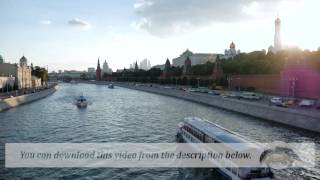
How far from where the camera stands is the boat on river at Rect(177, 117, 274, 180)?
17641 mm

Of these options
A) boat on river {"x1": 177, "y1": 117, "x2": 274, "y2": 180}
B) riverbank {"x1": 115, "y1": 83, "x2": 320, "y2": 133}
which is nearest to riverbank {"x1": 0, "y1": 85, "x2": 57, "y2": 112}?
riverbank {"x1": 115, "y1": 83, "x2": 320, "y2": 133}

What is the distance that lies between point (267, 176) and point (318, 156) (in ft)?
32.3

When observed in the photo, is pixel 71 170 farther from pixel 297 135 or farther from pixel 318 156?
pixel 297 135

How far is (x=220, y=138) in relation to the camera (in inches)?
851

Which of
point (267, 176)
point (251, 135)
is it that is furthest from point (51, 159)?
point (251, 135)

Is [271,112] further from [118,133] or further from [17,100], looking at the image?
[17,100]

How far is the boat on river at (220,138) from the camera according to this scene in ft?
57.9

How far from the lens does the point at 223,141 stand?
2106cm

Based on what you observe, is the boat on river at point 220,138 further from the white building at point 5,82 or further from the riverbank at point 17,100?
the white building at point 5,82
